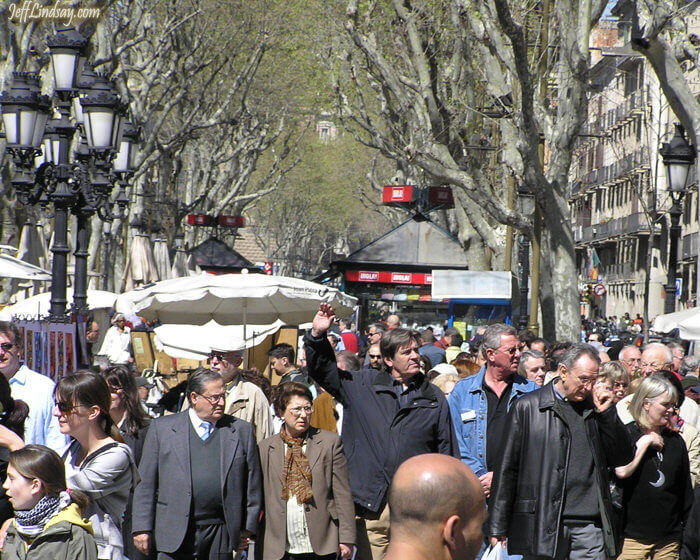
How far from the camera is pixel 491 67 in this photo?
18672mm

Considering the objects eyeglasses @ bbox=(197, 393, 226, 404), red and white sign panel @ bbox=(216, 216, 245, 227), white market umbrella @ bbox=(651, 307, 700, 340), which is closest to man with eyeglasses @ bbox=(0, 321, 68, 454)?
eyeglasses @ bbox=(197, 393, 226, 404)

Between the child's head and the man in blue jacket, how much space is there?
7.77ft

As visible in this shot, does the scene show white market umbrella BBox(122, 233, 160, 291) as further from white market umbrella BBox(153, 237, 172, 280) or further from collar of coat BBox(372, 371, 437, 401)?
collar of coat BBox(372, 371, 437, 401)

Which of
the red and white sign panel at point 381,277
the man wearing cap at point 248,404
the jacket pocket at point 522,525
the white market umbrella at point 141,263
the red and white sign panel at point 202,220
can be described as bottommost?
the jacket pocket at point 522,525

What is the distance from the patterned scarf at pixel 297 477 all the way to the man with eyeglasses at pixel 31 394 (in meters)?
1.21

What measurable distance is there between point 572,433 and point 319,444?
1.51m

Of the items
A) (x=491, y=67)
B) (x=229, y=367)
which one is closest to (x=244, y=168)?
(x=491, y=67)

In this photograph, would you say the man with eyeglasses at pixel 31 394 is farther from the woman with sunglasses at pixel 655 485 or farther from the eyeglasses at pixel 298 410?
the woman with sunglasses at pixel 655 485

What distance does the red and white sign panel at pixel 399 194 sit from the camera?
30.1m

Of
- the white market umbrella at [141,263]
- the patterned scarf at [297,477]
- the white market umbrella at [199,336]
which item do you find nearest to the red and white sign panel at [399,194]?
the white market umbrella at [141,263]

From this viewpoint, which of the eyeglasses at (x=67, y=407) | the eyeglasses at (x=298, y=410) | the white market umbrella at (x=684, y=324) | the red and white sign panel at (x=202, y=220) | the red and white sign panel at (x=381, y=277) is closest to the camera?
the eyeglasses at (x=67, y=407)

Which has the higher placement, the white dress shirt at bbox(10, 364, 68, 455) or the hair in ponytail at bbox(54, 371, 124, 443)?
the hair in ponytail at bbox(54, 371, 124, 443)

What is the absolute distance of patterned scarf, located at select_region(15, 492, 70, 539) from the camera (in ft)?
15.5

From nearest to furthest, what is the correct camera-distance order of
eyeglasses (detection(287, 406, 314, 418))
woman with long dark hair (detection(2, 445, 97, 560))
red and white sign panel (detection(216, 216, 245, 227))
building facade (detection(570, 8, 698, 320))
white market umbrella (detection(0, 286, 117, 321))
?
woman with long dark hair (detection(2, 445, 97, 560)) → eyeglasses (detection(287, 406, 314, 418)) → white market umbrella (detection(0, 286, 117, 321)) → red and white sign panel (detection(216, 216, 245, 227)) → building facade (detection(570, 8, 698, 320))
